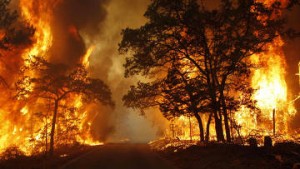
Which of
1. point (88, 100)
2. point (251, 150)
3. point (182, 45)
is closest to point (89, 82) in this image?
point (88, 100)

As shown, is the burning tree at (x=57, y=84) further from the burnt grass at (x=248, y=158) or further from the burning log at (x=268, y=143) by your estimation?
the burning log at (x=268, y=143)

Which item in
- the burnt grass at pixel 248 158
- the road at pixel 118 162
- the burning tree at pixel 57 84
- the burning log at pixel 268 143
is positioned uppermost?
the burning tree at pixel 57 84

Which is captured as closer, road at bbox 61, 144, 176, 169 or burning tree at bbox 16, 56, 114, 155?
road at bbox 61, 144, 176, 169

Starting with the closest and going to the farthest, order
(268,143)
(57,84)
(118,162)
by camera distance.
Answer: (268,143)
(118,162)
(57,84)

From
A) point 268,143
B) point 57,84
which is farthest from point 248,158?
point 57,84

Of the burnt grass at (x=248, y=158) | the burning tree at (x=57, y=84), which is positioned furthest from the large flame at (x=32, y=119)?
the burnt grass at (x=248, y=158)

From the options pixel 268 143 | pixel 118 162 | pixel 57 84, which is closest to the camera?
pixel 268 143

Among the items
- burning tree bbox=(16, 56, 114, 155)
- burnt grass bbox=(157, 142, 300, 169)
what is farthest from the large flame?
burnt grass bbox=(157, 142, 300, 169)

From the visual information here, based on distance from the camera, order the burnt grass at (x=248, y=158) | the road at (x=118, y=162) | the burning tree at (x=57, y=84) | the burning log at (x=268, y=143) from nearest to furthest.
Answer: the burnt grass at (x=248, y=158) → the burning log at (x=268, y=143) → the road at (x=118, y=162) → the burning tree at (x=57, y=84)

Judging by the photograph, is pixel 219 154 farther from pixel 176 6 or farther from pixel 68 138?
pixel 68 138

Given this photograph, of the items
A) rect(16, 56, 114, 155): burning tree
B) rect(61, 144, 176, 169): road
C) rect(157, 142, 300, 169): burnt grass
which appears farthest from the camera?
rect(16, 56, 114, 155): burning tree

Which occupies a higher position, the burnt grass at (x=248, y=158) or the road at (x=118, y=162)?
the burnt grass at (x=248, y=158)

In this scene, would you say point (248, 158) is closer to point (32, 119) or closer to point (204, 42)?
point (204, 42)

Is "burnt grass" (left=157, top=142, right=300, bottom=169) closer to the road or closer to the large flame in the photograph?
the road
